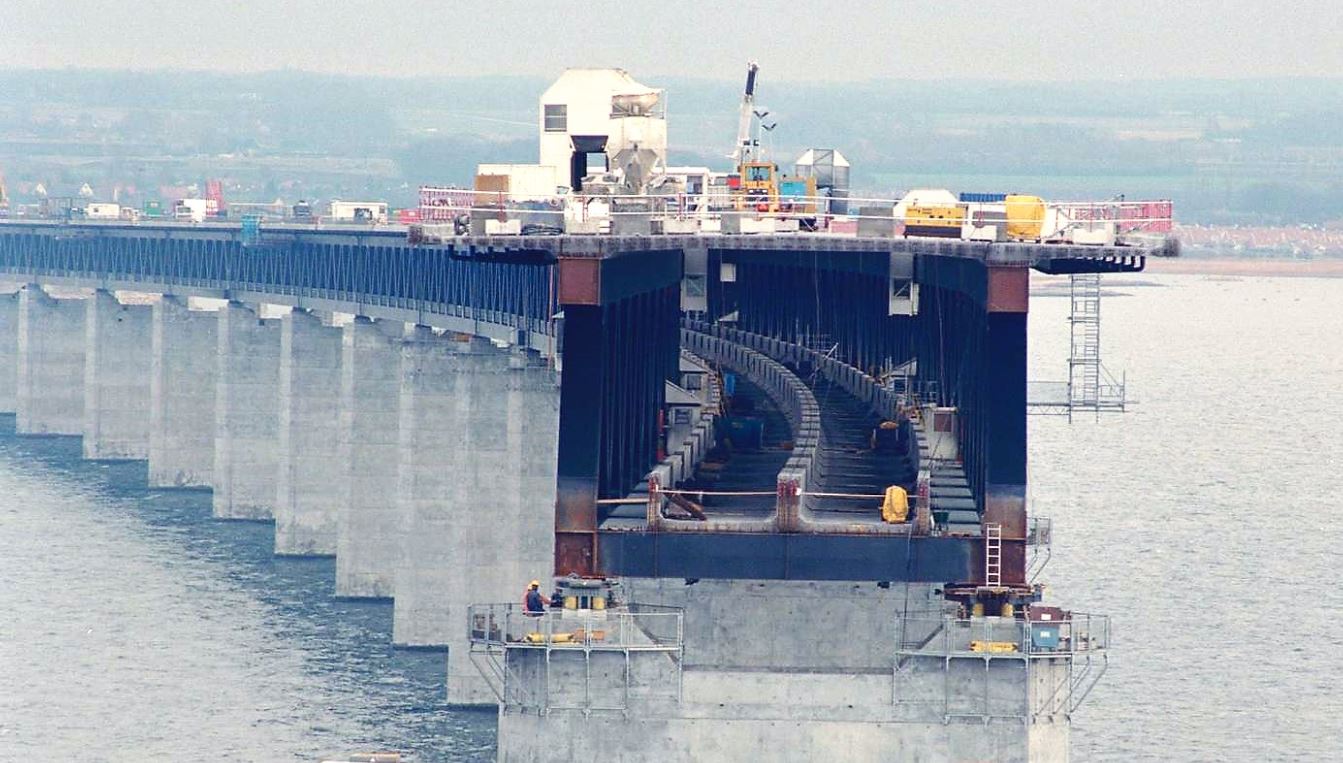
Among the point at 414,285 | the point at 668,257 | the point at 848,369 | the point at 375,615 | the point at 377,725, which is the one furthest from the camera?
the point at 414,285

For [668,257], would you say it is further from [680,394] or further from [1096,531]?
[1096,531]

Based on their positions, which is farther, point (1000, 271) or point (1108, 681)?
point (1108, 681)

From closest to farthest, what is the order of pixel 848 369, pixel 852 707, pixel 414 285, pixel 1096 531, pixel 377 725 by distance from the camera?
pixel 852 707 < pixel 377 725 < pixel 848 369 < pixel 414 285 < pixel 1096 531

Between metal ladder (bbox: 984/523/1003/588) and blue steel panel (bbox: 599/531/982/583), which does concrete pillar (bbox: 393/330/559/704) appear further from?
metal ladder (bbox: 984/523/1003/588)

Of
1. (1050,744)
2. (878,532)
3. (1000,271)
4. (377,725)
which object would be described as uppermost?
(1000,271)

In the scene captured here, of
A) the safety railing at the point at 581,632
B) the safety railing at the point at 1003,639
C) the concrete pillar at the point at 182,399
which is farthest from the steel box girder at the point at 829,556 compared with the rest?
the concrete pillar at the point at 182,399

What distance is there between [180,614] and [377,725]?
31904 mm

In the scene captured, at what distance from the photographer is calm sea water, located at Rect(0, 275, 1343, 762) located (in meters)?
105

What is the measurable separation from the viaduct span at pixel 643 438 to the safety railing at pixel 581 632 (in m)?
0.58

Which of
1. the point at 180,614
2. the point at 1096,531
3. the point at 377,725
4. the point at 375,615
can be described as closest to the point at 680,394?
the point at 377,725

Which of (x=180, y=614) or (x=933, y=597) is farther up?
(x=933, y=597)

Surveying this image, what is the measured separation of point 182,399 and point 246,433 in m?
15.3

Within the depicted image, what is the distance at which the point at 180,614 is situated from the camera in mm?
135625

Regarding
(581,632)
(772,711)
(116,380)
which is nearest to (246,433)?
(116,380)
